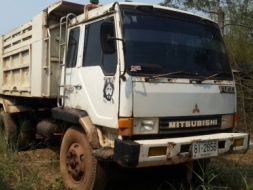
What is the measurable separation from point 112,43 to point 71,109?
120 cm

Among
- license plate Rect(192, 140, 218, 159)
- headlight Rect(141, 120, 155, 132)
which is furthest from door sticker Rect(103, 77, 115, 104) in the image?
license plate Rect(192, 140, 218, 159)

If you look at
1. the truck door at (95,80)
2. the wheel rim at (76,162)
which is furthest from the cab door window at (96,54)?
Answer: the wheel rim at (76,162)

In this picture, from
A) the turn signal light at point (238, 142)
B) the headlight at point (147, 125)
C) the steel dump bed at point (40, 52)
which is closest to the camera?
the headlight at point (147, 125)

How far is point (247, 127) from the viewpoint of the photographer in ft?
29.1

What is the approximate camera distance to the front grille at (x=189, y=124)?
3.59m

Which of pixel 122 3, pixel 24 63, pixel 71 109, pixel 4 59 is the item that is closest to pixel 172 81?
pixel 122 3

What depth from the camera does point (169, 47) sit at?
3.83 metres

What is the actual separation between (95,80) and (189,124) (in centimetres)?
121

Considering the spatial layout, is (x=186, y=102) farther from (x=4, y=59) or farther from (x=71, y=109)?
(x=4, y=59)

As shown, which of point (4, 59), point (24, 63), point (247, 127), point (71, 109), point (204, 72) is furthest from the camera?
point (247, 127)

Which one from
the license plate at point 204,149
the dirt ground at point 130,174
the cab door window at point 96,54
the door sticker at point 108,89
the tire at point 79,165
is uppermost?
the cab door window at point 96,54

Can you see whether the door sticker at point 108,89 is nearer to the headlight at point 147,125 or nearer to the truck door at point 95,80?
the truck door at point 95,80

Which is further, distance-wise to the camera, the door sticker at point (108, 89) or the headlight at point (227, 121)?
the headlight at point (227, 121)

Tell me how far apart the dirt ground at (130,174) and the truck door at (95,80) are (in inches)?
28.3
